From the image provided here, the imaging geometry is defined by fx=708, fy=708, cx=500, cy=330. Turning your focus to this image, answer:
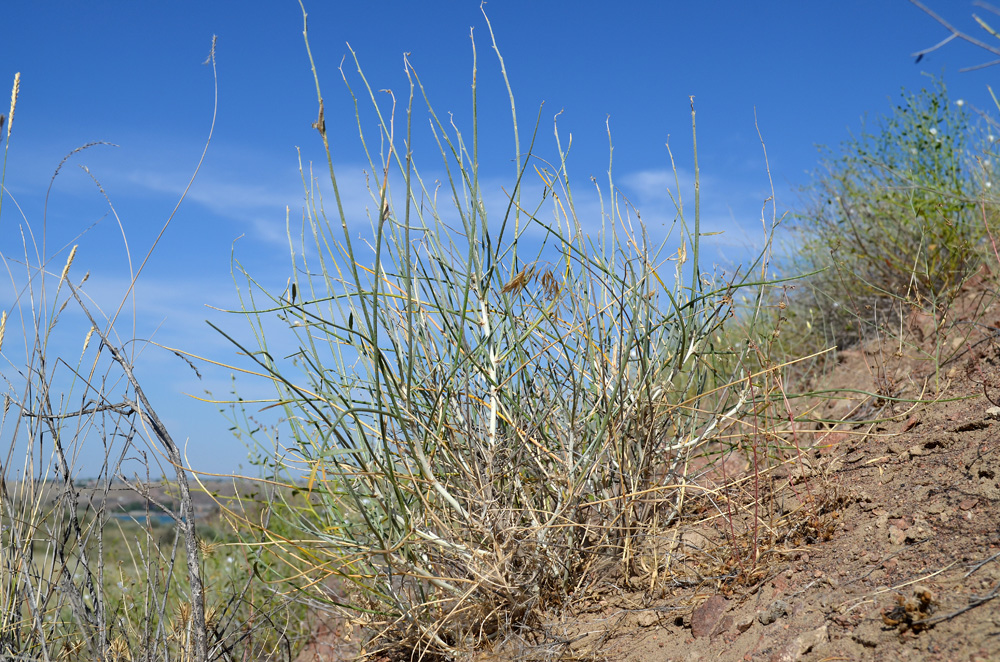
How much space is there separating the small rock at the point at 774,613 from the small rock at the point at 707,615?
14cm

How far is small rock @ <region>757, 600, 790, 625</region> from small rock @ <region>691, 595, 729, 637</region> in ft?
0.45

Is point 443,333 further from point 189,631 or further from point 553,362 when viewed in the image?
point 189,631

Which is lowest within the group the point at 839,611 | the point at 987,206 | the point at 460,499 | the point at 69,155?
the point at 839,611

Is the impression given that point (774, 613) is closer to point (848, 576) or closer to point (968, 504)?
point (848, 576)

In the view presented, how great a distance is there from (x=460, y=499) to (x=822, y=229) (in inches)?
184

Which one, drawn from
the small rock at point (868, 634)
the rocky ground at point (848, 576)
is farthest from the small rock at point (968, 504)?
the small rock at point (868, 634)

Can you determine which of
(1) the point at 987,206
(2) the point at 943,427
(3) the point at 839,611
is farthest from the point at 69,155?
(1) the point at 987,206

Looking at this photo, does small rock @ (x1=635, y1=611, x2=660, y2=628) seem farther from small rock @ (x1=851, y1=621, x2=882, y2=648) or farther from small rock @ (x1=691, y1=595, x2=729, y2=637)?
small rock @ (x1=851, y1=621, x2=882, y2=648)

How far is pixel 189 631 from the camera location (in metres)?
2.26

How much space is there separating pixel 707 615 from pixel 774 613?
210mm

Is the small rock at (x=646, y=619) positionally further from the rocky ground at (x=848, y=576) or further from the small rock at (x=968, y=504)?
the small rock at (x=968, y=504)

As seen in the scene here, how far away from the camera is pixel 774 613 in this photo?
1.99 m

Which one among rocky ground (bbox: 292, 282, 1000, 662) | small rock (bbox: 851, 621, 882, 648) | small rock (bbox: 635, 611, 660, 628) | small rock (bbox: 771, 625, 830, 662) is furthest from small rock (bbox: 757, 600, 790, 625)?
small rock (bbox: 635, 611, 660, 628)

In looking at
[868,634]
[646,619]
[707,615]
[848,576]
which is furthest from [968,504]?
[646,619]
